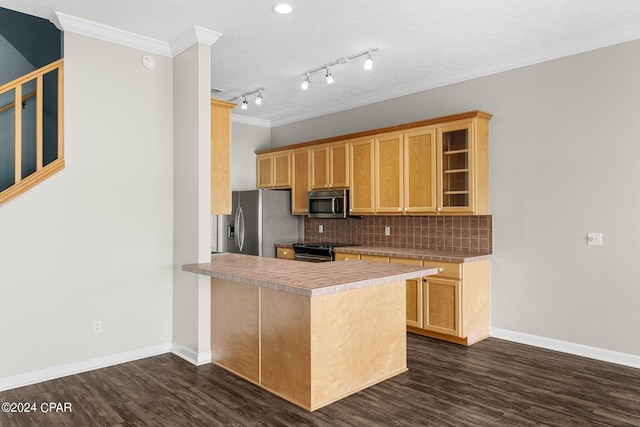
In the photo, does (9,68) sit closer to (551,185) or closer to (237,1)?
(237,1)

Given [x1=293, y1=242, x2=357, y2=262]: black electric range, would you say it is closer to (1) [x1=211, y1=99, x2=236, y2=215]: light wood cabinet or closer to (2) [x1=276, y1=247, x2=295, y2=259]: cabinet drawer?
(2) [x1=276, y1=247, x2=295, y2=259]: cabinet drawer

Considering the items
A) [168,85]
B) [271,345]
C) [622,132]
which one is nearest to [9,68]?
[168,85]

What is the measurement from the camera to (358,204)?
17.9 feet

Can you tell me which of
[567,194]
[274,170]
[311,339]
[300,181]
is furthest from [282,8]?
[274,170]

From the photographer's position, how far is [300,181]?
625 cm

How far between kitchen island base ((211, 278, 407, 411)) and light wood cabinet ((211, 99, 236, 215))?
2.70 feet

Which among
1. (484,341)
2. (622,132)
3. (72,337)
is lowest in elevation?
(484,341)

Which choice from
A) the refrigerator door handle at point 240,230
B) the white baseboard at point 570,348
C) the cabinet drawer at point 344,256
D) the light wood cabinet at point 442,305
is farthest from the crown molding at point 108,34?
the white baseboard at point 570,348

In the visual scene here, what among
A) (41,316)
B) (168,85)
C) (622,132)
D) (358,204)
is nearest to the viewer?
(41,316)

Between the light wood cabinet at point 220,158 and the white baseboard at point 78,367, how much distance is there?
1.38 metres

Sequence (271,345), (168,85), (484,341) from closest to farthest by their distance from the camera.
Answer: (271,345) < (168,85) < (484,341)

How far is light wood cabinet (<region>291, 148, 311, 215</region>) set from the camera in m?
6.15

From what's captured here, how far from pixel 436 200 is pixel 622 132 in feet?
5.63

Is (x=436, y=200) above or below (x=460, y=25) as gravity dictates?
below
